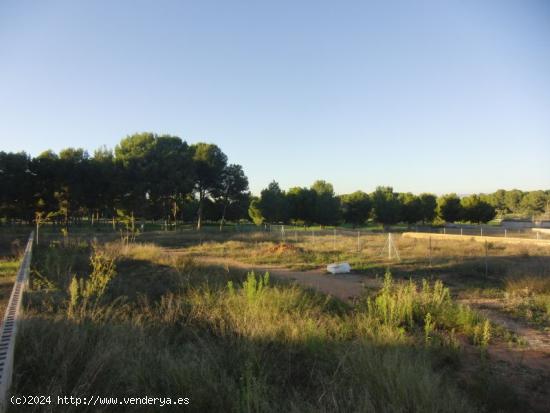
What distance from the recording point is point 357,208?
229 ft

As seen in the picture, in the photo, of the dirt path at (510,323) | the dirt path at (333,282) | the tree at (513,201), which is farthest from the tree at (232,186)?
the tree at (513,201)

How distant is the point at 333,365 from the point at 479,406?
1.48m

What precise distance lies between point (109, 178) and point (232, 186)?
60.6 ft

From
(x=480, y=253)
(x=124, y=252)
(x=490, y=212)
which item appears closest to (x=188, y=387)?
(x=124, y=252)

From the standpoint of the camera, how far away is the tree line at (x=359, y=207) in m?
62.1

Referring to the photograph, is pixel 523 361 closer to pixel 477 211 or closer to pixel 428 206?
pixel 428 206

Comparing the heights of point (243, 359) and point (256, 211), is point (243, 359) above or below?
below

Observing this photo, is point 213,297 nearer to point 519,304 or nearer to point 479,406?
point 479,406

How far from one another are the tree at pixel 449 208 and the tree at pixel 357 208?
13.9 metres

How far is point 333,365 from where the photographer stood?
416 centimetres

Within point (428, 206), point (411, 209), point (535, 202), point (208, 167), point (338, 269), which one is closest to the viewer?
point (338, 269)

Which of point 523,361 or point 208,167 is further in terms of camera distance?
point 208,167

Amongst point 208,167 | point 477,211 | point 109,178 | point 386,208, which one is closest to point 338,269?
point 109,178

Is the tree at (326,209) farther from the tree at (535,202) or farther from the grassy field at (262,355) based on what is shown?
the tree at (535,202)
